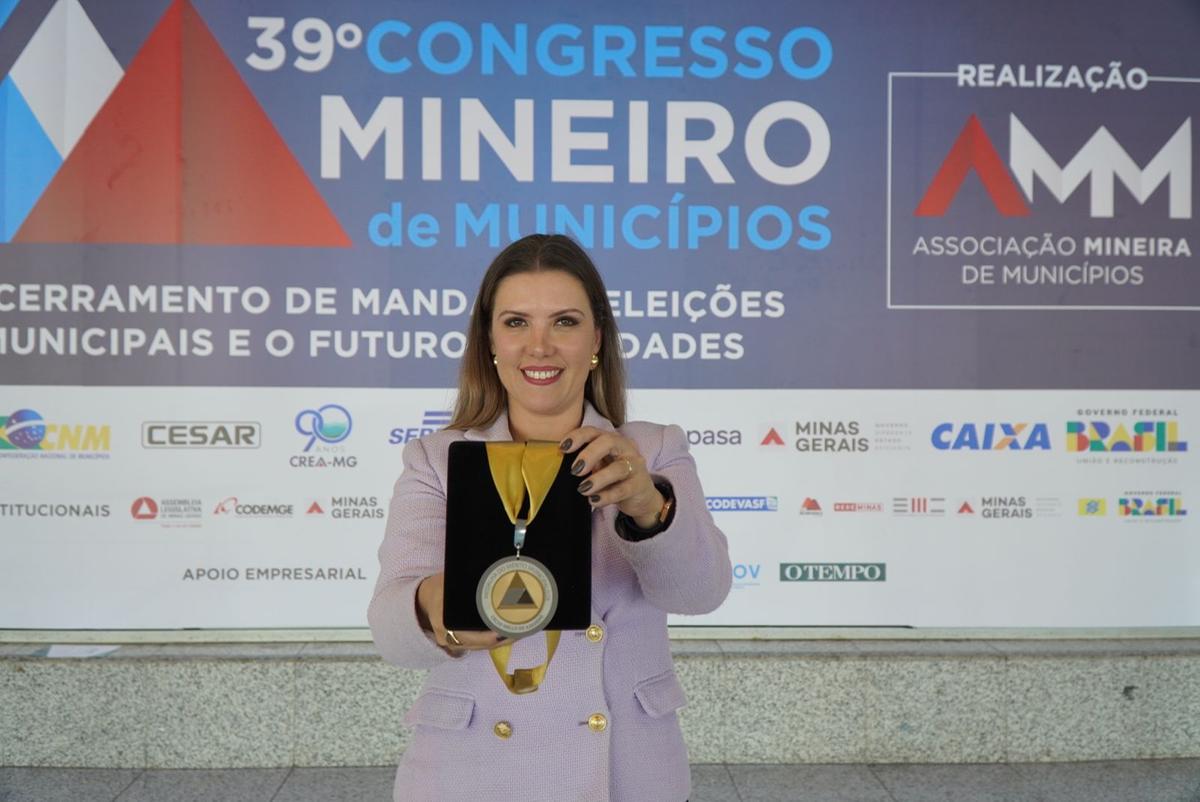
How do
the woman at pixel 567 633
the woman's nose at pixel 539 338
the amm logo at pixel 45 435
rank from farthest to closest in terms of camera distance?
the amm logo at pixel 45 435, the woman's nose at pixel 539 338, the woman at pixel 567 633

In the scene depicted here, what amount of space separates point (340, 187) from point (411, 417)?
830 mm

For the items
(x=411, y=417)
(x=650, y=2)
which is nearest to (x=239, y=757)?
(x=411, y=417)

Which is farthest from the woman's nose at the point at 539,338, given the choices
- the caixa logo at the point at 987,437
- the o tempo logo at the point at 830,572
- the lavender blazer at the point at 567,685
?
the caixa logo at the point at 987,437

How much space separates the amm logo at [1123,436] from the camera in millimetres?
3592

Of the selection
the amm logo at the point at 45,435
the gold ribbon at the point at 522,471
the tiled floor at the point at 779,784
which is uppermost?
the gold ribbon at the point at 522,471

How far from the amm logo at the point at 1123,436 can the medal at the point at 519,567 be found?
292 centimetres

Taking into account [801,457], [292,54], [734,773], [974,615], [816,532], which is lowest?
[734,773]

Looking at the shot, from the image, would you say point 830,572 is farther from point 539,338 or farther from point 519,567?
point 519,567

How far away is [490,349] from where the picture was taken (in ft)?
5.52

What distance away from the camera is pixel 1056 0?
361cm

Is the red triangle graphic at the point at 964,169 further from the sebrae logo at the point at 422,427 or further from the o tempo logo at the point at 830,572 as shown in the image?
the sebrae logo at the point at 422,427

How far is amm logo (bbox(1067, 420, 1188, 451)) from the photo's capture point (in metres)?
3.59

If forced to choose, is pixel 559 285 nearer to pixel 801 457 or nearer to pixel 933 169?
pixel 801 457

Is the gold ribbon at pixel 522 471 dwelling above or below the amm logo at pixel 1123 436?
above
